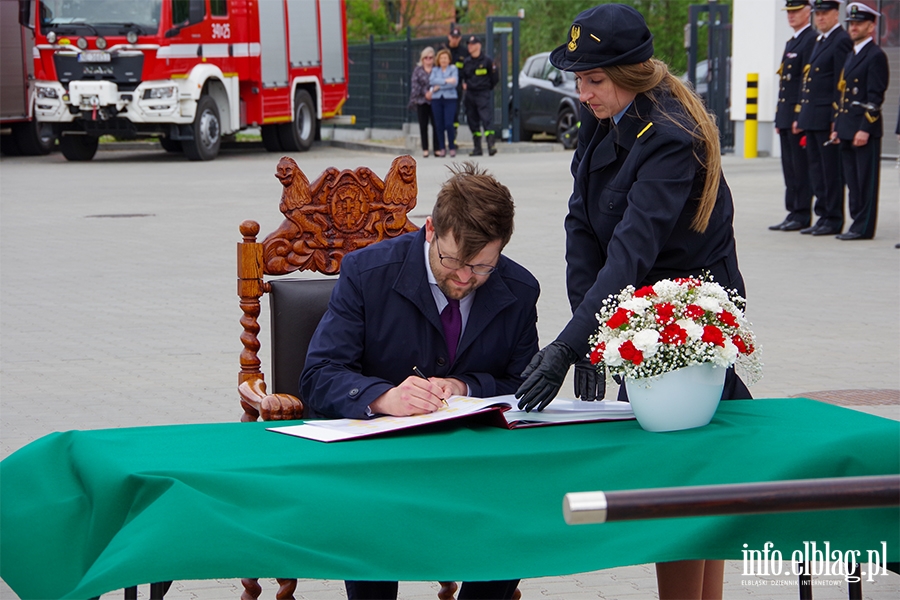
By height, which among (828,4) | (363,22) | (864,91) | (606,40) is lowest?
(864,91)

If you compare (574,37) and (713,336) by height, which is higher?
(574,37)

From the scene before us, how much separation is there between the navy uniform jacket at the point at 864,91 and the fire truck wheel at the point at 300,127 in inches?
583

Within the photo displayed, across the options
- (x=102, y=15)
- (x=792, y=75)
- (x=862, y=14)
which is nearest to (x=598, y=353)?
(x=862, y=14)

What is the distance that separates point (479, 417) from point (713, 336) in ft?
1.93

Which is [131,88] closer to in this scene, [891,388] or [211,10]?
[211,10]

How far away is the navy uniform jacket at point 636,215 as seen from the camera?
301 centimetres

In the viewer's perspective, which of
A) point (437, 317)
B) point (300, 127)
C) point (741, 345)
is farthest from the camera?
point (300, 127)

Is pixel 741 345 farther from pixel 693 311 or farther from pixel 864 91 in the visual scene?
pixel 864 91

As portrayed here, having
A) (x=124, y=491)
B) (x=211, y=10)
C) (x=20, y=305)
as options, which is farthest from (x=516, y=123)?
(x=124, y=491)

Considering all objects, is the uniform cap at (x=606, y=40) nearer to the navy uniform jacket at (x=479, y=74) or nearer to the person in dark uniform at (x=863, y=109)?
the person in dark uniform at (x=863, y=109)

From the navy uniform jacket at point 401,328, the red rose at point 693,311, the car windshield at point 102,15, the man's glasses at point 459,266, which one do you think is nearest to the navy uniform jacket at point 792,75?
the navy uniform jacket at point 401,328

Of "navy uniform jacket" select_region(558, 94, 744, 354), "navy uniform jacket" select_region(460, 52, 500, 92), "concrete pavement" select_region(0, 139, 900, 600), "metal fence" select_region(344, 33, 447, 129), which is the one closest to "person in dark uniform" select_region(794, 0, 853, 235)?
"concrete pavement" select_region(0, 139, 900, 600)

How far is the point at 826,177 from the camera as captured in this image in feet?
40.4

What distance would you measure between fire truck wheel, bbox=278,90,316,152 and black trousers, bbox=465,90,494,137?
13.2ft
